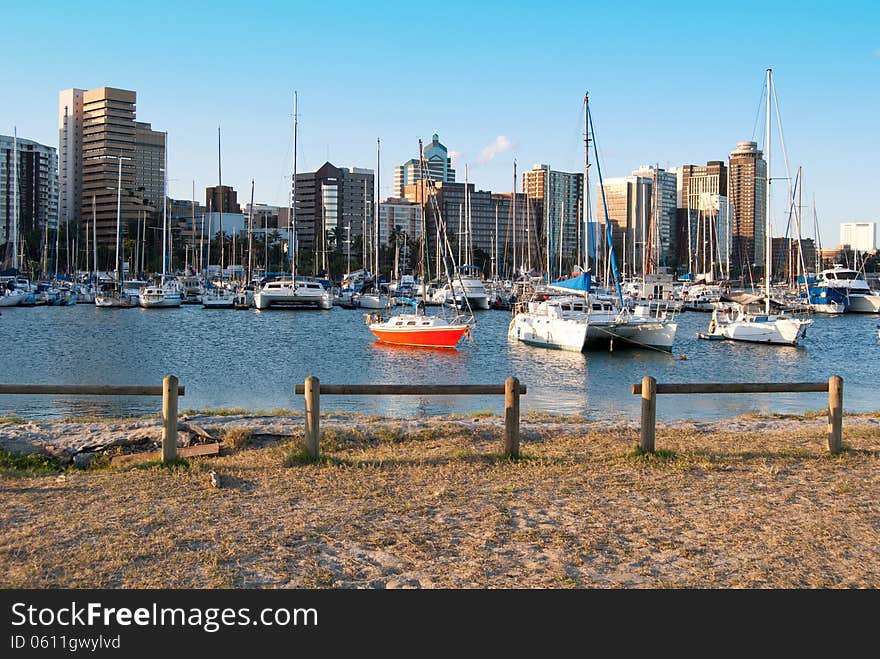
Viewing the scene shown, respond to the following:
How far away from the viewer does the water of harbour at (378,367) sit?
27250mm

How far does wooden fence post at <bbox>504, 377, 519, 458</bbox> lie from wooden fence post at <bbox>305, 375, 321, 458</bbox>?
8.45 feet

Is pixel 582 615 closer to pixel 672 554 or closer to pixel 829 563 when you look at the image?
pixel 672 554

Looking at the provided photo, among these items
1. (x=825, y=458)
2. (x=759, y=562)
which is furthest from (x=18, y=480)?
(x=825, y=458)

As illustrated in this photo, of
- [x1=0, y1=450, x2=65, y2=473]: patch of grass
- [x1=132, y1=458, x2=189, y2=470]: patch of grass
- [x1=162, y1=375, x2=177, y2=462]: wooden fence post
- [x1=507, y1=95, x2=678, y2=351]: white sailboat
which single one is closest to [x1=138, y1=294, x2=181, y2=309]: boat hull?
[x1=507, y1=95, x2=678, y2=351]: white sailboat

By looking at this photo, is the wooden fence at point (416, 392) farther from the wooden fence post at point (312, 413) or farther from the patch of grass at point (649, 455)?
→ the patch of grass at point (649, 455)

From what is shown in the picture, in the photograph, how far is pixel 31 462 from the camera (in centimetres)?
1308

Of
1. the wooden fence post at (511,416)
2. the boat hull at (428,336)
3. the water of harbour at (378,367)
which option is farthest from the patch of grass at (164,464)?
the boat hull at (428,336)

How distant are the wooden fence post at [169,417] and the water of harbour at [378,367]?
13.1 meters

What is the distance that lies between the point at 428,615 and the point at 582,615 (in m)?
1.20

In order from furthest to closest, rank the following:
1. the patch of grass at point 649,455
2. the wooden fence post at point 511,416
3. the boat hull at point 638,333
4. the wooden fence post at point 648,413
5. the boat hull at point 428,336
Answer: the boat hull at point 638,333 < the boat hull at point 428,336 < the patch of grass at point 649,455 < the wooden fence post at point 648,413 < the wooden fence post at point 511,416

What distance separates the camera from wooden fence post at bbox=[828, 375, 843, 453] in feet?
42.6

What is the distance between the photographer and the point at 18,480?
11688mm

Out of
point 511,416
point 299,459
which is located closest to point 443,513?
point 511,416

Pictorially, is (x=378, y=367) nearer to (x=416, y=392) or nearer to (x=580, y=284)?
(x=580, y=284)
